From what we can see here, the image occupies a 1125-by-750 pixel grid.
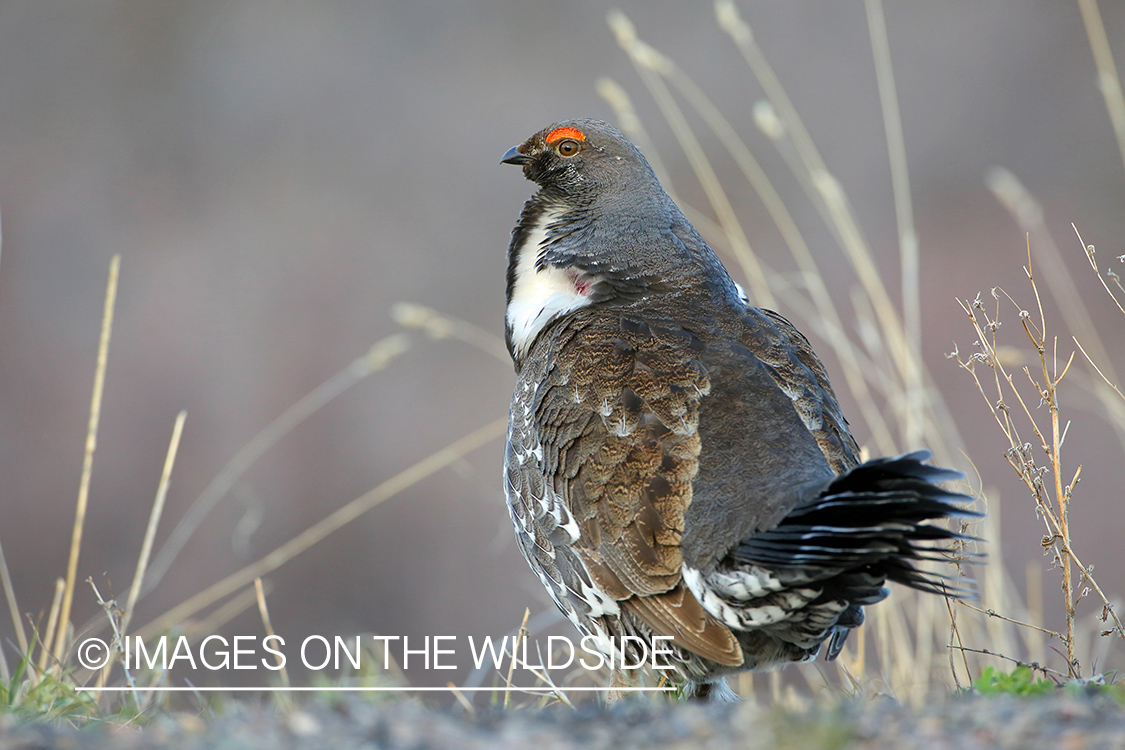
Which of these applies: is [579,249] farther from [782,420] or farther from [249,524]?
[249,524]

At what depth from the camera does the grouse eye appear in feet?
16.7

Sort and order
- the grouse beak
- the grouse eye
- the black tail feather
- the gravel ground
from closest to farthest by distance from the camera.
Result: the gravel ground
the black tail feather
the grouse eye
the grouse beak

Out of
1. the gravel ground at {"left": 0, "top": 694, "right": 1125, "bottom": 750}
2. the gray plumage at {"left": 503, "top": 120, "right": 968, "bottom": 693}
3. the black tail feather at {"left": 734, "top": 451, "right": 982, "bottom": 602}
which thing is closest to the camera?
the gravel ground at {"left": 0, "top": 694, "right": 1125, "bottom": 750}

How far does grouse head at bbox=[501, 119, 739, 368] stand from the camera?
4484 mm

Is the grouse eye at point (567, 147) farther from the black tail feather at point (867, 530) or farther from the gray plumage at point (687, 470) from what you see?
the black tail feather at point (867, 530)

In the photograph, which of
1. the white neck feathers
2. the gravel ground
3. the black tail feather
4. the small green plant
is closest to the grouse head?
the white neck feathers

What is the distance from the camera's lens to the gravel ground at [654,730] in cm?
212

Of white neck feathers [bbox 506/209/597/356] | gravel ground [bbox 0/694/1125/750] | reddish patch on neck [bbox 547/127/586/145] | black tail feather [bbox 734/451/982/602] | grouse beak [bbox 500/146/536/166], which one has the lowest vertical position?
gravel ground [bbox 0/694/1125/750]

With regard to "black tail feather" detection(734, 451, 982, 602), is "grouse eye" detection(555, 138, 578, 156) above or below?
above

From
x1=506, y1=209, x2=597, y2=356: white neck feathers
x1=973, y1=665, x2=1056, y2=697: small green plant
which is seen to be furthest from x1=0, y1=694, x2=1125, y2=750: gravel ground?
x1=506, y1=209, x2=597, y2=356: white neck feathers

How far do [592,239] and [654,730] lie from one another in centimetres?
273

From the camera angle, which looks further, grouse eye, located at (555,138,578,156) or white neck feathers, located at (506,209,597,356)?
grouse eye, located at (555,138,578,156)

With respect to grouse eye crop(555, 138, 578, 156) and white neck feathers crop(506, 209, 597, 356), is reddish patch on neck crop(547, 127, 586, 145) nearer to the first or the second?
grouse eye crop(555, 138, 578, 156)

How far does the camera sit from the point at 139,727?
299 cm
